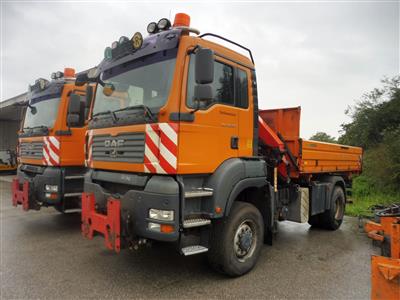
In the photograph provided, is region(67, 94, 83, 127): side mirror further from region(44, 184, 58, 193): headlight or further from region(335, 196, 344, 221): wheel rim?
region(335, 196, 344, 221): wheel rim

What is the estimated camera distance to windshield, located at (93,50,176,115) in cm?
357

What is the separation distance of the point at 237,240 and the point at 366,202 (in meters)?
8.02

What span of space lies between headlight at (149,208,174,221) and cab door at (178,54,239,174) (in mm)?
443

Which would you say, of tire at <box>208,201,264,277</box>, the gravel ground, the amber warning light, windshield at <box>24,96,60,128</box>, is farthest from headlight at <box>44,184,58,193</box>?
tire at <box>208,201,264,277</box>

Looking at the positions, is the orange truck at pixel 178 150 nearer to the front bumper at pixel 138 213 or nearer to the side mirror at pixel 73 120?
the front bumper at pixel 138 213

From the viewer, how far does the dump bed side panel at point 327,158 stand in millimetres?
5453

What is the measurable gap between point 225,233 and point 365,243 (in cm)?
343

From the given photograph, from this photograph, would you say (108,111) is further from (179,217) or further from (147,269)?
(147,269)

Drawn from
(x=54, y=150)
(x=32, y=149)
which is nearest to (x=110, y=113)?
(x=54, y=150)

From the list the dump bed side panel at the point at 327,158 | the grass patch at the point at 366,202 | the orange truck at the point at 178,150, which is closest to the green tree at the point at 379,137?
the grass patch at the point at 366,202

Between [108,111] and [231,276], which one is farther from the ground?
[108,111]

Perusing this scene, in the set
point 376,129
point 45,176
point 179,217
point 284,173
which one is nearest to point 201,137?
point 179,217

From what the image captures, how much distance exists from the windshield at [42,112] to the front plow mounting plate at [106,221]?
300 centimetres

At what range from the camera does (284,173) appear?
Result: 17.5 feet
